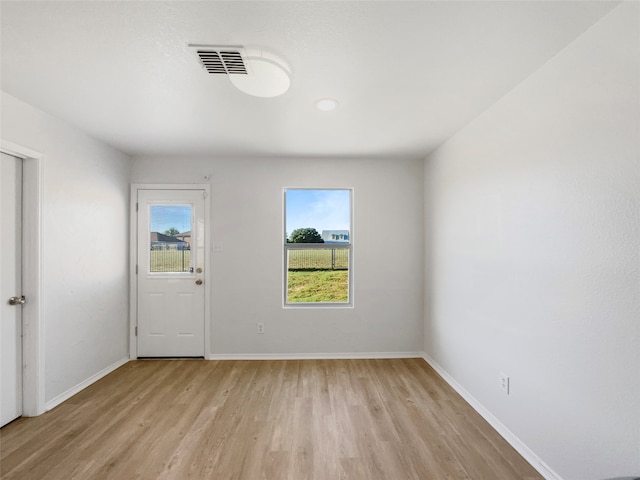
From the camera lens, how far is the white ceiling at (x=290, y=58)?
51.5 inches

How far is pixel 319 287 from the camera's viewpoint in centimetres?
366

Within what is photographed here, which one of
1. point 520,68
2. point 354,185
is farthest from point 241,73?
point 354,185

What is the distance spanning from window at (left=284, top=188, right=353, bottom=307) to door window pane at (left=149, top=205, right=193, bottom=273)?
1.20m

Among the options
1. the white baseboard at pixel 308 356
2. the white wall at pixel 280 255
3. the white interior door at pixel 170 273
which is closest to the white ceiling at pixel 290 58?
the white wall at pixel 280 255

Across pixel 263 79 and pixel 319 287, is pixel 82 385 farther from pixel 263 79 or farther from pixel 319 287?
pixel 263 79

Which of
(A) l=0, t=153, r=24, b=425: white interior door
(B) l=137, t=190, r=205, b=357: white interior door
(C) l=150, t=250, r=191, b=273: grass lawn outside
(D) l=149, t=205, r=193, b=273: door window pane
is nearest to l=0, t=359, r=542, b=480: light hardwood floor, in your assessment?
(A) l=0, t=153, r=24, b=425: white interior door

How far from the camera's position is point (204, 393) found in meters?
2.66

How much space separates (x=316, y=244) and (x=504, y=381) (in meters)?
2.30

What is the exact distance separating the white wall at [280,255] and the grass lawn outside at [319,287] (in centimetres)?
16

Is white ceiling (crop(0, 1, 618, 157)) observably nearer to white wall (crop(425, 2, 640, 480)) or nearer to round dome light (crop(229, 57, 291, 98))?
round dome light (crop(229, 57, 291, 98))

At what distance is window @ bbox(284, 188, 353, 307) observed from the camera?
3.62 m

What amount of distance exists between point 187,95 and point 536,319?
2749mm

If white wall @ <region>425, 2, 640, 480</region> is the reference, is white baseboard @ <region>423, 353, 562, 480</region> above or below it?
below

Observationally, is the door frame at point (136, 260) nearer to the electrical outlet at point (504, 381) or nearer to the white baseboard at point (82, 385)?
the white baseboard at point (82, 385)
